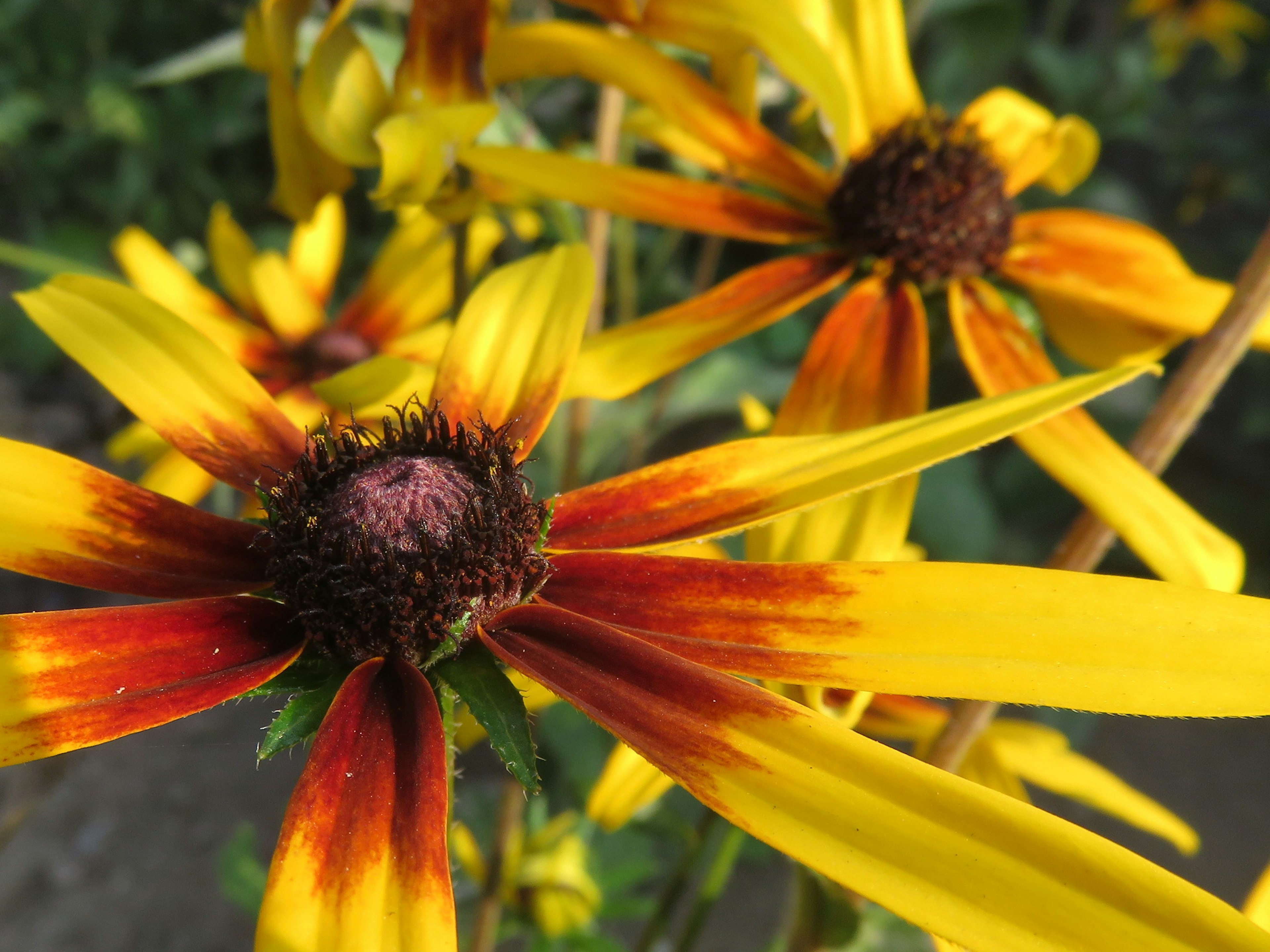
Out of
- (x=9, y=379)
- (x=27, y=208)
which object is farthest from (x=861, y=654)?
(x=27, y=208)

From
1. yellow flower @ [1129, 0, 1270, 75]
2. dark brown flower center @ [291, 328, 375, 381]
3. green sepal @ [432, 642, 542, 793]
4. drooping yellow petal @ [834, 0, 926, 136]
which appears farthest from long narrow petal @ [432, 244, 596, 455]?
yellow flower @ [1129, 0, 1270, 75]

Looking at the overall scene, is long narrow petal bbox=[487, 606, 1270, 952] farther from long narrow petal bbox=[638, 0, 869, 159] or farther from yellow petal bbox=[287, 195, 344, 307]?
yellow petal bbox=[287, 195, 344, 307]

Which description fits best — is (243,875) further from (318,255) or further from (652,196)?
(652,196)

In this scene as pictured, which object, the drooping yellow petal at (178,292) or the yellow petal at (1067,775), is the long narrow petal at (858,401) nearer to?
the yellow petal at (1067,775)

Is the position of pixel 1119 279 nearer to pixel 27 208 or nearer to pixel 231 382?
pixel 231 382

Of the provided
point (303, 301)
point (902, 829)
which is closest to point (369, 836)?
point (902, 829)

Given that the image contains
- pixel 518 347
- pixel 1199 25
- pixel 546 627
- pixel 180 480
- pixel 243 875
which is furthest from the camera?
pixel 1199 25
